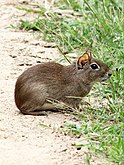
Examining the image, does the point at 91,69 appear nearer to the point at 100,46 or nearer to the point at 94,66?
the point at 94,66

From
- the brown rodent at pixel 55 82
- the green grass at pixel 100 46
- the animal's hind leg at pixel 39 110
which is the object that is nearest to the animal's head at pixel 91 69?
the brown rodent at pixel 55 82

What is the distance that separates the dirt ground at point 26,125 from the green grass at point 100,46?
17cm

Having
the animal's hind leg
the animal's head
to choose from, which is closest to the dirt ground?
the animal's hind leg

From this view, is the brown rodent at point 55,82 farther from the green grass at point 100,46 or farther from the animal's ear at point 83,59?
the green grass at point 100,46

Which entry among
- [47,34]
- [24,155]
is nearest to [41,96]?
[24,155]

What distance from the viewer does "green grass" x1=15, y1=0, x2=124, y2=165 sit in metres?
7.39

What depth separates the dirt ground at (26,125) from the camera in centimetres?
706

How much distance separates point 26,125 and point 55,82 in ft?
3.29

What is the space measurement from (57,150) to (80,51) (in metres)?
3.43

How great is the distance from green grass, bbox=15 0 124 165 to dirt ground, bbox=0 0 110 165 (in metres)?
0.17

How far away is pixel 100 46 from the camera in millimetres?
10180

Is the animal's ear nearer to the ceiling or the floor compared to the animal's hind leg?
nearer to the ceiling

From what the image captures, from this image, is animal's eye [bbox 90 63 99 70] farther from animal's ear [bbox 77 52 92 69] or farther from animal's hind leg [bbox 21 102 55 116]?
animal's hind leg [bbox 21 102 55 116]

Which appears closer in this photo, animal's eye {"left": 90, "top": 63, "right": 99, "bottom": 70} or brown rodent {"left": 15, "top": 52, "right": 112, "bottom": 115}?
brown rodent {"left": 15, "top": 52, "right": 112, "bottom": 115}
